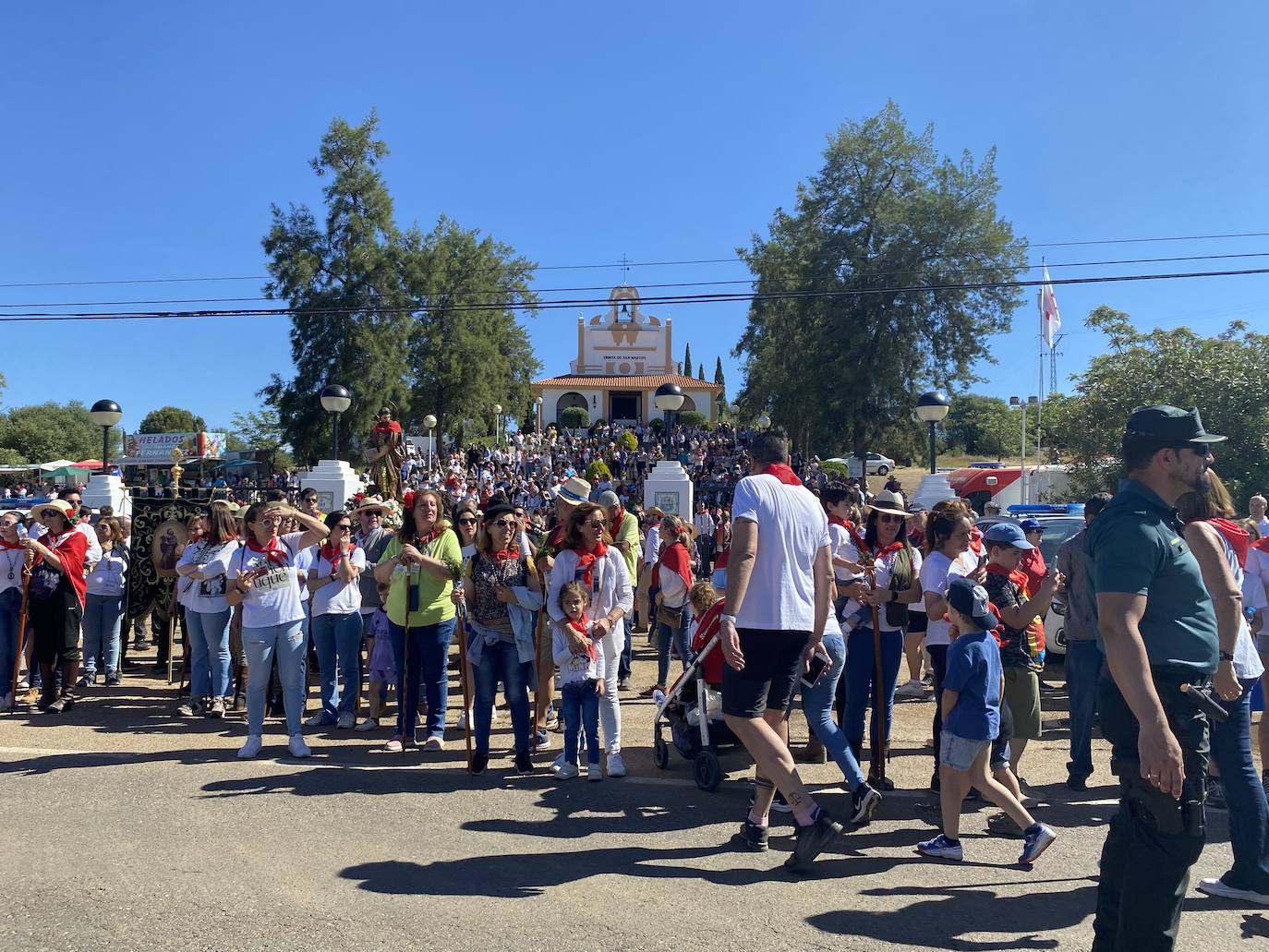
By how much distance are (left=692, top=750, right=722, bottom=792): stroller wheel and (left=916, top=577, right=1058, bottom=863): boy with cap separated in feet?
4.71

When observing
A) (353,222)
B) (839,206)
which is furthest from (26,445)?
(839,206)

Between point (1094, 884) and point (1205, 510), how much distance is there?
1.78 m

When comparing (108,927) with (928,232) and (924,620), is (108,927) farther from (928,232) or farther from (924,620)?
(928,232)

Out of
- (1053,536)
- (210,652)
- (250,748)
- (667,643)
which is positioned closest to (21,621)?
(210,652)

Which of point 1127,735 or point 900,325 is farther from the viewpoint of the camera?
point 900,325

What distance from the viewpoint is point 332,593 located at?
24.7ft

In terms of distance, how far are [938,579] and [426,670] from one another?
3.73 m

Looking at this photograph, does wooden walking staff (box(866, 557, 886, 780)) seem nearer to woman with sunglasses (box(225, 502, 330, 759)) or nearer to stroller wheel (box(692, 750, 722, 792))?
stroller wheel (box(692, 750, 722, 792))

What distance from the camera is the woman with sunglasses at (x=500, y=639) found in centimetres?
616

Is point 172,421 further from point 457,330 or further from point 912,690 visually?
point 912,690

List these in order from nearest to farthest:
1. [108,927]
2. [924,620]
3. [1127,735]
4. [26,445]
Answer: [1127,735], [108,927], [924,620], [26,445]

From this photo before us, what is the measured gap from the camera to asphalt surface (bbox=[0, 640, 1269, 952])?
372 centimetres

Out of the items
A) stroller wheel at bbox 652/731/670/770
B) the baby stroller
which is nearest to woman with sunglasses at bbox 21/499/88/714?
stroller wheel at bbox 652/731/670/770

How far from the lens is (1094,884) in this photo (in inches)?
165
